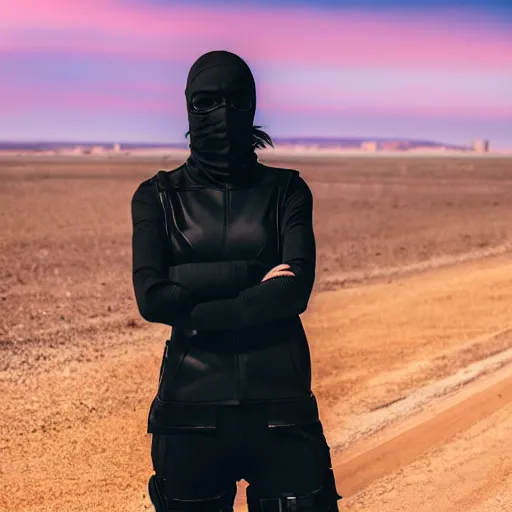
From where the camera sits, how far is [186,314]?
2.82 meters

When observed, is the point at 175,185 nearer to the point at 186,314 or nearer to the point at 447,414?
the point at 186,314

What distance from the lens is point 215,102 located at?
286cm

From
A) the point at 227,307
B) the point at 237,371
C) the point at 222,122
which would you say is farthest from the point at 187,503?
the point at 222,122

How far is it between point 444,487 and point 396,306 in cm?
590

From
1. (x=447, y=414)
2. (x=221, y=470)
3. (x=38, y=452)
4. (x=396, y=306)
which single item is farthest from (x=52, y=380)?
(x=221, y=470)

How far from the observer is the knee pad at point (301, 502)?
2.85 metres

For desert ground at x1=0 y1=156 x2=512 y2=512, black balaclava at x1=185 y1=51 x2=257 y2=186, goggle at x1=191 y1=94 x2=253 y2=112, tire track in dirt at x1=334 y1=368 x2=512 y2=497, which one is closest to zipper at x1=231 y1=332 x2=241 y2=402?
black balaclava at x1=185 y1=51 x2=257 y2=186

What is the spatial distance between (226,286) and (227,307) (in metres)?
0.08

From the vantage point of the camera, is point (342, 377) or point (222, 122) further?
point (342, 377)

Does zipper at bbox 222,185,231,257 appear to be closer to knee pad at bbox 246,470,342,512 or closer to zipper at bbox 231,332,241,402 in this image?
zipper at bbox 231,332,241,402

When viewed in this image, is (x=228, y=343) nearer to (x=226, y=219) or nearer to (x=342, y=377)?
(x=226, y=219)

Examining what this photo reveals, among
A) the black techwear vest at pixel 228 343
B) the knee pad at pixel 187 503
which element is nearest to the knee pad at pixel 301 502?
the knee pad at pixel 187 503

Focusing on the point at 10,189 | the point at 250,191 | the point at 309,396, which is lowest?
the point at 10,189

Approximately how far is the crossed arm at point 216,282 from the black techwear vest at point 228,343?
43 millimetres
